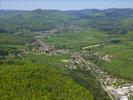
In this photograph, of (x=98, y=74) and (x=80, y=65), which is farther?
(x=80, y=65)

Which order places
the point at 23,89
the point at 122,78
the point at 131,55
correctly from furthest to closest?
the point at 131,55
the point at 122,78
the point at 23,89

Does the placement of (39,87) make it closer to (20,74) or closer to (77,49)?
(20,74)

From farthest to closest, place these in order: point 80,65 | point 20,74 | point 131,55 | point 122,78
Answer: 1. point 131,55
2. point 80,65
3. point 122,78
4. point 20,74

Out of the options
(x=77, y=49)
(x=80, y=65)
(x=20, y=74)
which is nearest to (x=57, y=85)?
(x=20, y=74)

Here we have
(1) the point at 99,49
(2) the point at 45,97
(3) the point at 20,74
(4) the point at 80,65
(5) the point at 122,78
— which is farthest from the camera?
(1) the point at 99,49

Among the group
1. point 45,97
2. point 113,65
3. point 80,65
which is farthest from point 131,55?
point 45,97

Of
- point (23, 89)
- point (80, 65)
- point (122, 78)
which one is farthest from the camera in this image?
point (80, 65)

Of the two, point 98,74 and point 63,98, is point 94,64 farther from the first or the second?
point 63,98

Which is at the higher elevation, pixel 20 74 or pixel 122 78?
Result: pixel 20 74

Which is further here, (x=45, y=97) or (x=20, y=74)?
(x=20, y=74)
